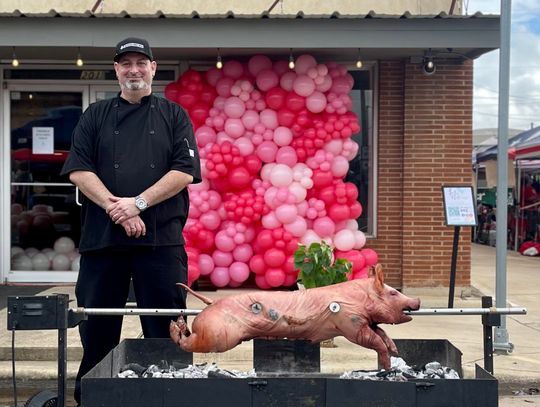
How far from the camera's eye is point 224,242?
26.3 ft

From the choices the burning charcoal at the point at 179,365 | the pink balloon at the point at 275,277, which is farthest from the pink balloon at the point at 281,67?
the burning charcoal at the point at 179,365

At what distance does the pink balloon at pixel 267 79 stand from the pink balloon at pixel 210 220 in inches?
61.3

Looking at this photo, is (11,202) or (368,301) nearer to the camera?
(368,301)

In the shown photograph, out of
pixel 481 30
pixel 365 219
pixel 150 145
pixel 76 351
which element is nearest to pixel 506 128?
pixel 481 30

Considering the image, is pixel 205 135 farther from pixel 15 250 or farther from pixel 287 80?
pixel 15 250

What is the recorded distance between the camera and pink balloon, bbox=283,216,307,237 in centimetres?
787

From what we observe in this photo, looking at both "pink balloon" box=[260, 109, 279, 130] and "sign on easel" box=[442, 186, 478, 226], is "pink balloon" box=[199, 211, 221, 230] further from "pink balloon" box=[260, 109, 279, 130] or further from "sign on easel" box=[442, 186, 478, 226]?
"sign on easel" box=[442, 186, 478, 226]

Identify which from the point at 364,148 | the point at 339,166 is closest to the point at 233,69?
the point at 339,166

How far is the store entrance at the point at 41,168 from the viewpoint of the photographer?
29.2ft

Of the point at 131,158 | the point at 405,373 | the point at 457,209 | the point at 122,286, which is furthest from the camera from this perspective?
the point at 457,209

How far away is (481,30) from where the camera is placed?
744 cm

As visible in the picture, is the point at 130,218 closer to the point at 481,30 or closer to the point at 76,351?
the point at 76,351

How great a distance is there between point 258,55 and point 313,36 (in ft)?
3.12

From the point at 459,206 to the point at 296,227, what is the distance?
1.75 meters
